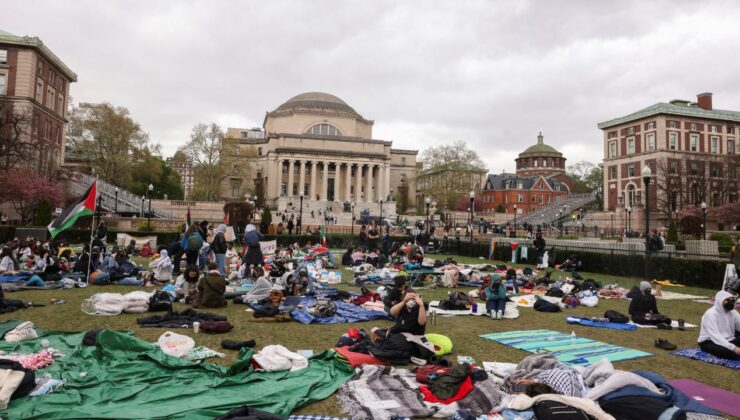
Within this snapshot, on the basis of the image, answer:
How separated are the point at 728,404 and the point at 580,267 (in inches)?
646

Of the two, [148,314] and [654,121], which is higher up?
[654,121]

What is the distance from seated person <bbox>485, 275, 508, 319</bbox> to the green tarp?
16.6ft

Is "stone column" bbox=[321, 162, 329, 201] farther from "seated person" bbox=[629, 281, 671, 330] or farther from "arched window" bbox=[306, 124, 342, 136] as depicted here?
"seated person" bbox=[629, 281, 671, 330]

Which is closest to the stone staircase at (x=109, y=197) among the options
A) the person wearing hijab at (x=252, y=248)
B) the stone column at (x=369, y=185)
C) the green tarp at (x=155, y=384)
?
the stone column at (x=369, y=185)

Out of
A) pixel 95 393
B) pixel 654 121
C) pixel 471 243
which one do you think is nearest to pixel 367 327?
pixel 95 393

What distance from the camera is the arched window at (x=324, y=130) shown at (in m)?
82.8

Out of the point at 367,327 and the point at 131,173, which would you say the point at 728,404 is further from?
the point at 131,173

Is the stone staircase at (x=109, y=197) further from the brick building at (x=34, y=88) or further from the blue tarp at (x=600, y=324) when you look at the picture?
the blue tarp at (x=600, y=324)

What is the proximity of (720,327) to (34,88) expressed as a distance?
183 feet

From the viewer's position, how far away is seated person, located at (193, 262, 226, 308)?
35.9ft

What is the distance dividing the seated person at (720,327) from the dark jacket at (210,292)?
32.0 feet

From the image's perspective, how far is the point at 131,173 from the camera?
58.8 meters

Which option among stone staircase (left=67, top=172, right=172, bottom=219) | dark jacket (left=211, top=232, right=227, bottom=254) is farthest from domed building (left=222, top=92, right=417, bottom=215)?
dark jacket (left=211, top=232, right=227, bottom=254)

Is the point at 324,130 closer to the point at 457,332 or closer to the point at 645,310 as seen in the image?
the point at 645,310
